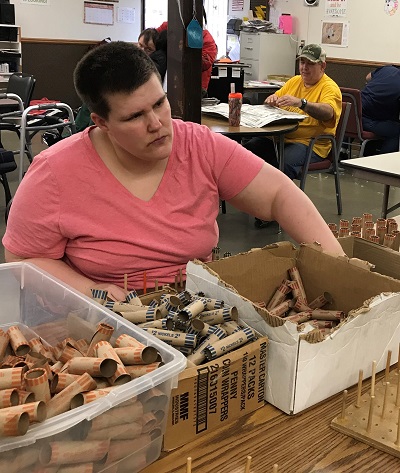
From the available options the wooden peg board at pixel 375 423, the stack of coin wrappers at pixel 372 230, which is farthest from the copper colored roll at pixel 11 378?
the stack of coin wrappers at pixel 372 230

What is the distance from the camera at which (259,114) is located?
4391 mm

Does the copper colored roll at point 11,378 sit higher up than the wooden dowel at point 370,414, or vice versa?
the copper colored roll at point 11,378

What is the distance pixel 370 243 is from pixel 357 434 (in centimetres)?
64

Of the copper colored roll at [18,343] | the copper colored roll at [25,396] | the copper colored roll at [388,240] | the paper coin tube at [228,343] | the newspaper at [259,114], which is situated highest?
the newspaper at [259,114]

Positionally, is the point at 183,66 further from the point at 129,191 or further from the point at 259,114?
the point at 129,191

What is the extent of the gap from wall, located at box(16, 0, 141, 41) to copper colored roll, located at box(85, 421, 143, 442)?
895 centimetres

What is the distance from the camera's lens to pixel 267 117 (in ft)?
14.1

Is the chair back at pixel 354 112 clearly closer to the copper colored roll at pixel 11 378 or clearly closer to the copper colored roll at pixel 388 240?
the copper colored roll at pixel 388 240

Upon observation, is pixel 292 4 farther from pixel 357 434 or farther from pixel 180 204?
pixel 357 434

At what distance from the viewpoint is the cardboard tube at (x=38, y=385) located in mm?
860

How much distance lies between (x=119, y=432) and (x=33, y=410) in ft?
0.48

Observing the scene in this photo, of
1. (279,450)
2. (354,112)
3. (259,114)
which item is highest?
(259,114)

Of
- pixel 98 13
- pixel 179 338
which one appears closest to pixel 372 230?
pixel 179 338

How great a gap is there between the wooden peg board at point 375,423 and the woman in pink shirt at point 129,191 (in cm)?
52
